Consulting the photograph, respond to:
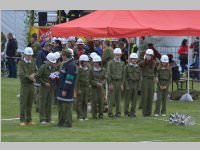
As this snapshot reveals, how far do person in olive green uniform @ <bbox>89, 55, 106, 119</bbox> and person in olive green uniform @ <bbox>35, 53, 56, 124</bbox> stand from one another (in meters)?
1.50

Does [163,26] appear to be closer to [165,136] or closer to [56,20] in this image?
[165,136]

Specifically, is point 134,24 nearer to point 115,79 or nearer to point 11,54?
point 115,79

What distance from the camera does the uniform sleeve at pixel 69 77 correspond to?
17.4m

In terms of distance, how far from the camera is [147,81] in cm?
2077

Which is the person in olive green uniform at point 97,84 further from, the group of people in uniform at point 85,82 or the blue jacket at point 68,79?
the blue jacket at point 68,79

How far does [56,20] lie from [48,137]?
20572 mm

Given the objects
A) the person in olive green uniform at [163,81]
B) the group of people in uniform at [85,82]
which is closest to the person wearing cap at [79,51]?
the group of people in uniform at [85,82]

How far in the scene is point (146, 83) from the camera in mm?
20781

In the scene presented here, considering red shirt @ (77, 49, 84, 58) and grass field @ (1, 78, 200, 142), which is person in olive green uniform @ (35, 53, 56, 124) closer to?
grass field @ (1, 78, 200, 142)

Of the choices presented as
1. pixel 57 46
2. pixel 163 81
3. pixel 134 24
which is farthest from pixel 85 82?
pixel 57 46

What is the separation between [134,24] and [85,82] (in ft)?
12.8

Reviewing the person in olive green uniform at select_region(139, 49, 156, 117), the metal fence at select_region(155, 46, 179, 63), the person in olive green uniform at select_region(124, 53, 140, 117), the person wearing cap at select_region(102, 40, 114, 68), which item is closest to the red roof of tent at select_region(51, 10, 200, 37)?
the person wearing cap at select_region(102, 40, 114, 68)

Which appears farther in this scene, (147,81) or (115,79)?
(147,81)

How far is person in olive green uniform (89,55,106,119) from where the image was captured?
1956 cm
